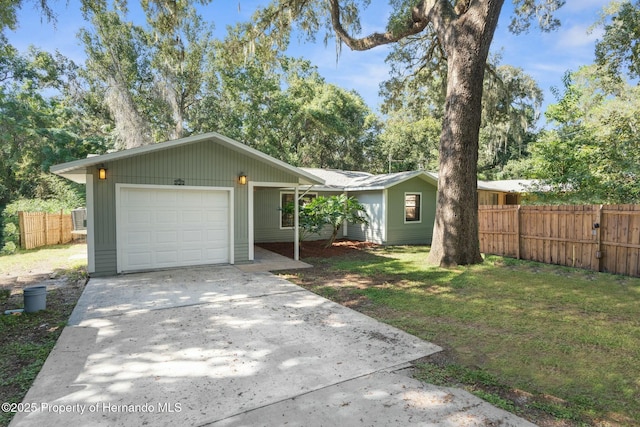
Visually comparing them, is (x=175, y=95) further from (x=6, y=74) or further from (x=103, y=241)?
(x=103, y=241)

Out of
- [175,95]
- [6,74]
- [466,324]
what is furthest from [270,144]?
[466,324]

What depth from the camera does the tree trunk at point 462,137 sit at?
834 cm

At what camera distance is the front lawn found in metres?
2.78

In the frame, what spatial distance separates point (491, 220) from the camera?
10562mm

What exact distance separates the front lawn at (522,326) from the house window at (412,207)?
5012mm

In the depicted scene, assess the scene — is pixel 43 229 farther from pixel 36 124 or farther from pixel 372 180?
pixel 372 180

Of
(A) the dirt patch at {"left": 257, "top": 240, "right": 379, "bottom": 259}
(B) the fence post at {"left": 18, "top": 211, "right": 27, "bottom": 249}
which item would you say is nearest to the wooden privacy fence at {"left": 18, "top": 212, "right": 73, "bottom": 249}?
(B) the fence post at {"left": 18, "top": 211, "right": 27, "bottom": 249}

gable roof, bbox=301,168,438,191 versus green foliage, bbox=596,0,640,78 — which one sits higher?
green foliage, bbox=596,0,640,78

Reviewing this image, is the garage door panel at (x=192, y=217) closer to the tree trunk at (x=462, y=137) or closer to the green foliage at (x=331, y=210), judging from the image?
the green foliage at (x=331, y=210)

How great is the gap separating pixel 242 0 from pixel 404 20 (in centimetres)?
488

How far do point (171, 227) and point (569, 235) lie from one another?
382 inches

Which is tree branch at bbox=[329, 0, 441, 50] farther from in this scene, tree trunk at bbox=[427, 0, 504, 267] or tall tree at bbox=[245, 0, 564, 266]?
tree trunk at bbox=[427, 0, 504, 267]

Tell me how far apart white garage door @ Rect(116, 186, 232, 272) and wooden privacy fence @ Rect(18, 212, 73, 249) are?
703 cm

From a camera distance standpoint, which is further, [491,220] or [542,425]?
[491,220]
